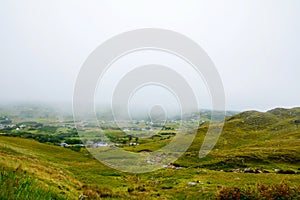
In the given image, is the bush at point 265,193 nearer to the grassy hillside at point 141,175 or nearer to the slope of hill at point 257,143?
the grassy hillside at point 141,175

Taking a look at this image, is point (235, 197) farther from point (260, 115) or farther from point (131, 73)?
point (260, 115)

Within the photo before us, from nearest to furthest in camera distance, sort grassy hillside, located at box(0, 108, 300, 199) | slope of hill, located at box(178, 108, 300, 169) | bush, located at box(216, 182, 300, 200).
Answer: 1. grassy hillside, located at box(0, 108, 300, 199)
2. bush, located at box(216, 182, 300, 200)
3. slope of hill, located at box(178, 108, 300, 169)

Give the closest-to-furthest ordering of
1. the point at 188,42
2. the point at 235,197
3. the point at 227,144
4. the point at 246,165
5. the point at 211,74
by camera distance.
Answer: the point at 235,197
the point at 211,74
the point at 188,42
the point at 246,165
the point at 227,144

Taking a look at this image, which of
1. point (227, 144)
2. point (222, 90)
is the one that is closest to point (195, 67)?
point (222, 90)

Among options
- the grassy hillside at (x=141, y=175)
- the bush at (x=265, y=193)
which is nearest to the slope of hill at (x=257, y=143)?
the grassy hillside at (x=141, y=175)

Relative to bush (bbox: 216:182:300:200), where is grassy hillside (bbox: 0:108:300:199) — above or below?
below

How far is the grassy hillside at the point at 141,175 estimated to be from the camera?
1231 centimetres

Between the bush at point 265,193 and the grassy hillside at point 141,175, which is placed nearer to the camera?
the grassy hillside at point 141,175

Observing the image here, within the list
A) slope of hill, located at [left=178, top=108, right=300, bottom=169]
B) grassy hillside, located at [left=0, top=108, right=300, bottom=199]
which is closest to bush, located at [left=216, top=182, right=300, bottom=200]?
grassy hillside, located at [left=0, top=108, right=300, bottom=199]

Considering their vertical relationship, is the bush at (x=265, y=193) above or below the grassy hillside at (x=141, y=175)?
above

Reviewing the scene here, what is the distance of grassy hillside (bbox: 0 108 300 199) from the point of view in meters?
12.3

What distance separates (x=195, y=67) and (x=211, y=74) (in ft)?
5.96

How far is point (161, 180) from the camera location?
3178 centimetres

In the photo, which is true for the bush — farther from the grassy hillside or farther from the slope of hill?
the slope of hill
